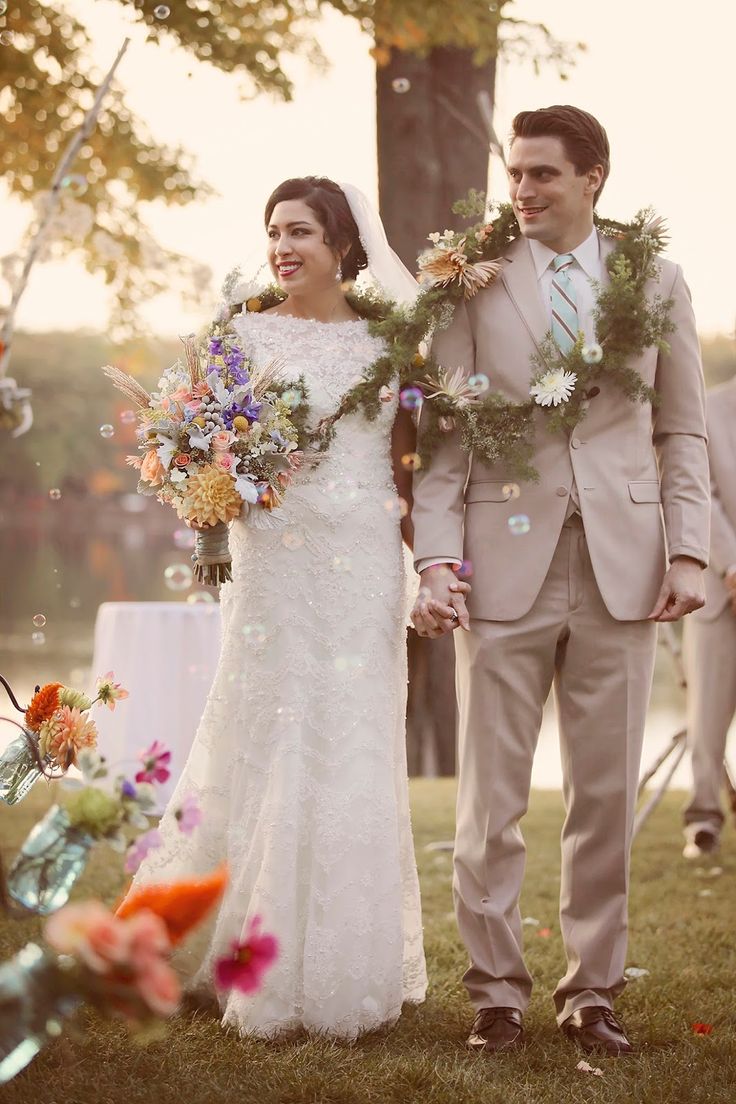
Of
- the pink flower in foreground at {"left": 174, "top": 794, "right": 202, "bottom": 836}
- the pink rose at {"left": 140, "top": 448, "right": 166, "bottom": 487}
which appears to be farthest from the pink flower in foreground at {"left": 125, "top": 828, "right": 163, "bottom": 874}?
the pink rose at {"left": 140, "top": 448, "right": 166, "bottom": 487}

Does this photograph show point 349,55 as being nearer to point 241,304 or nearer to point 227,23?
point 227,23

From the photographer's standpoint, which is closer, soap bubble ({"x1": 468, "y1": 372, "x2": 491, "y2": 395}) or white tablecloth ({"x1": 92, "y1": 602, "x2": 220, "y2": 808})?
soap bubble ({"x1": 468, "y1": 372, "x2": 491, "y2": 395})

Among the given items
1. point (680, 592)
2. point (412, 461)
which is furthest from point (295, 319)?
point (680, 592)

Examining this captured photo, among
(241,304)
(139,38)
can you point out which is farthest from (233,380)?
(139,38)

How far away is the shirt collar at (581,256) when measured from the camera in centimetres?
380

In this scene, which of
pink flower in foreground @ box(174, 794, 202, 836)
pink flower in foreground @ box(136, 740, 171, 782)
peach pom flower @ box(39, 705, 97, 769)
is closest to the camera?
pink flower in foreground @ box(174, 794, 202, 836)

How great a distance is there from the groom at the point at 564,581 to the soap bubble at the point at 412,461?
2.3 inches

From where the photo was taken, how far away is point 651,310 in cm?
370

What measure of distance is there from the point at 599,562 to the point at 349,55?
616 cm

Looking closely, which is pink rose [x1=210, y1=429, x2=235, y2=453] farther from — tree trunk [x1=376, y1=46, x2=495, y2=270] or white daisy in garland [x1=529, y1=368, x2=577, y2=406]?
tree trunk [x1=376, y1=46, x2=495, y2=270]

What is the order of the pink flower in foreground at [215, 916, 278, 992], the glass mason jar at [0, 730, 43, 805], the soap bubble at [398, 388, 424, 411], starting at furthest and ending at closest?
the soap bubble at [398, 388, 424, 411] < the glass mason jar at [0, 730, 43, 805] < the pink flower in foreground at [215, 916, 278, 992]

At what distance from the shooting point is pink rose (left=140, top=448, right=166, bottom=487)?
3.66 m

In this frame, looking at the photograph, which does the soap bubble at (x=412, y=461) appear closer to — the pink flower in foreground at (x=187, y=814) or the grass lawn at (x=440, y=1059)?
the grass lawn at (x=440, y=1059)

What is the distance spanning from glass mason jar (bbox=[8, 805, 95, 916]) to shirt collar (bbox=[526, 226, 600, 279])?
7.08 feet
